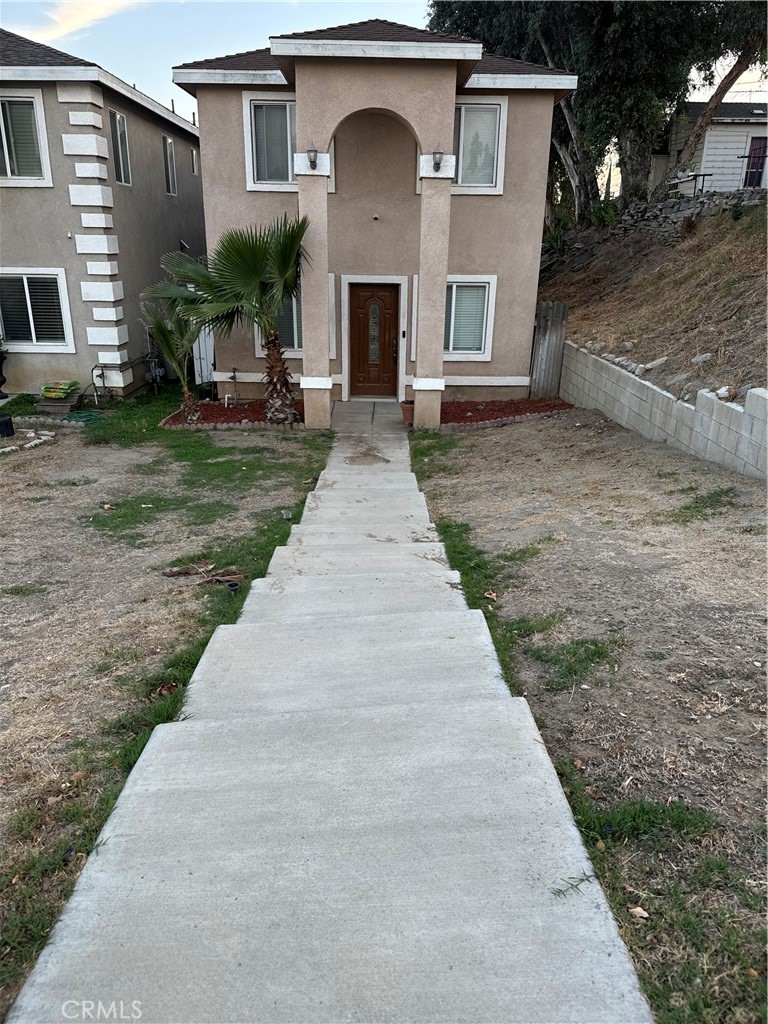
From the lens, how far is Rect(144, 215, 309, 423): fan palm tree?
976cm

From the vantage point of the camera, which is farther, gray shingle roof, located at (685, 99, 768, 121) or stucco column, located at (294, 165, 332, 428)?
gray shingle roof, located at (685, 99, 768, 121)

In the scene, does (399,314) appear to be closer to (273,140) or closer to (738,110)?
(273,140)

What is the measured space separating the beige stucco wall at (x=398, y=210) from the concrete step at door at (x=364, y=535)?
5224 millimetres

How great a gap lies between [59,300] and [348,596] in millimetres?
10702

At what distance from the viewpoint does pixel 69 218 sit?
1191cm

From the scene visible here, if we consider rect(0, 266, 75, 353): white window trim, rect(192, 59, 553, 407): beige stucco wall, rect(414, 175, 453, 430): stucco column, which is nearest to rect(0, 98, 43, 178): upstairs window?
rect(0, 266, 75, 353): white window trim

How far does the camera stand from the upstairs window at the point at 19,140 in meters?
11.4

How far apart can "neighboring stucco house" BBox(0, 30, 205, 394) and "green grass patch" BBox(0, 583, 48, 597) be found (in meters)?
8.44

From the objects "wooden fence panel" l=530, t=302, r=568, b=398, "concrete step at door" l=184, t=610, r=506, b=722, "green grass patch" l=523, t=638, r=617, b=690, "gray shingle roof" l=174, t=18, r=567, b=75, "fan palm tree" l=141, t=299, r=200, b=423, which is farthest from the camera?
"wooden fence panel" l=530, t=302, r=568, b=398

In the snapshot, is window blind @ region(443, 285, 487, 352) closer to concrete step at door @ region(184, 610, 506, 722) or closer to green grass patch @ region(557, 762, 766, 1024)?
concrete step at door @ region(184, 610, 506, 722)

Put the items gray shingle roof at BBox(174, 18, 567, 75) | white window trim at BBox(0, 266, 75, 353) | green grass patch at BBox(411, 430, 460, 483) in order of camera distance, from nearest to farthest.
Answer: green grass patch at BBox(411, 430, 460, 483) → gray shingle roof at BBox(174, 18, 567, 75) → white window trim at BBox(0, 266, 75, 353)

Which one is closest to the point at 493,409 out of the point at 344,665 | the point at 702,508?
the point at 702,508

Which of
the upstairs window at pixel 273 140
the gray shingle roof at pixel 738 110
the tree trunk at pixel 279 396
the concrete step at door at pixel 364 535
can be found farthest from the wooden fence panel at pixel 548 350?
the gray shingle roof at pixel 738 110

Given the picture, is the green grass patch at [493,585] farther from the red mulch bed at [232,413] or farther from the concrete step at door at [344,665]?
the red mulch bed at [232,413]
